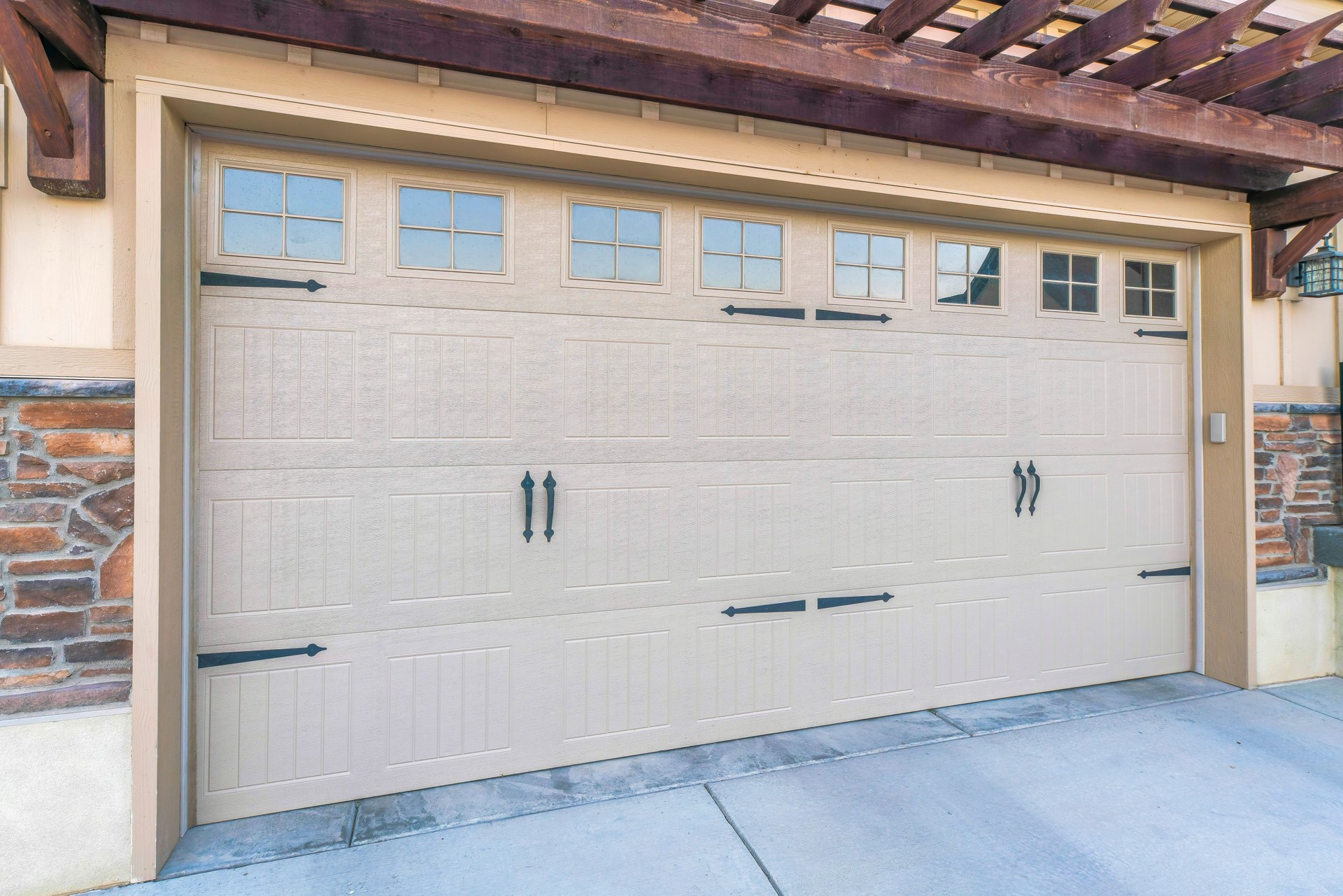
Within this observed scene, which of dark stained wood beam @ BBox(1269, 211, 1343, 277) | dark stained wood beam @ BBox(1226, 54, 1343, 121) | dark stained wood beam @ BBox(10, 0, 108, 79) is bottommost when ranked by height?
dark stained wood beam @ BBox(1269, 211, 1343, 277)

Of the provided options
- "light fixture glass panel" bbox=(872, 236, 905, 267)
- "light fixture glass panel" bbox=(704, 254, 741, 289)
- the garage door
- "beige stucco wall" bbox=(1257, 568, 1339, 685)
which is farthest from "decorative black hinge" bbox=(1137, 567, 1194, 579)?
"light fixture glass panel" bbox=(704, 254, 741, 289)

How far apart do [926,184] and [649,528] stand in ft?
6.19

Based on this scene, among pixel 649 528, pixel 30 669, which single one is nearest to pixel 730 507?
pixel 649 528

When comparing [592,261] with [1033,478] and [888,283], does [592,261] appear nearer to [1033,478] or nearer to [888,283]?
[888,283]

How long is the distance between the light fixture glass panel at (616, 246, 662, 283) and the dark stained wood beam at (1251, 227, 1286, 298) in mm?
3121

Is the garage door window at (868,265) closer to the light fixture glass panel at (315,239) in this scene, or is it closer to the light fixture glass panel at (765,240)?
the light fixture glass panel at (765,240)

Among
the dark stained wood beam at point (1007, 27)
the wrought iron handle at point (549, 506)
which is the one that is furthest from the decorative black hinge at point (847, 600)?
the dark stained wood beam at point (1007, 27)

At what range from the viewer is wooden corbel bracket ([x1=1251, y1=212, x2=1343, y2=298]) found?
3.35 metres

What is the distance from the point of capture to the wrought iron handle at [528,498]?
258 centimetres

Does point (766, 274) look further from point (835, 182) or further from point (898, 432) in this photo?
point (898, 432)

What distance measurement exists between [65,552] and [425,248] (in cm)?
146

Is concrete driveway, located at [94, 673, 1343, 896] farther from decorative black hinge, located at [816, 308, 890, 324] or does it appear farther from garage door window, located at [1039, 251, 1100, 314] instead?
garage door window, located at [1039, 251, 1100, 314]

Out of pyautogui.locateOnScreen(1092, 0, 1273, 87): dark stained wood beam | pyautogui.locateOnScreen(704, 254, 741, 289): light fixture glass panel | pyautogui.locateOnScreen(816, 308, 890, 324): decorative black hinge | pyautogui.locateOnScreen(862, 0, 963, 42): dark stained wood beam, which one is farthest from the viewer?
pyautogui.locateOnScreen(816, 308, 890, 324): decorative black hinge

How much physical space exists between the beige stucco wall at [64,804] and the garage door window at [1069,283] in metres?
4.09
